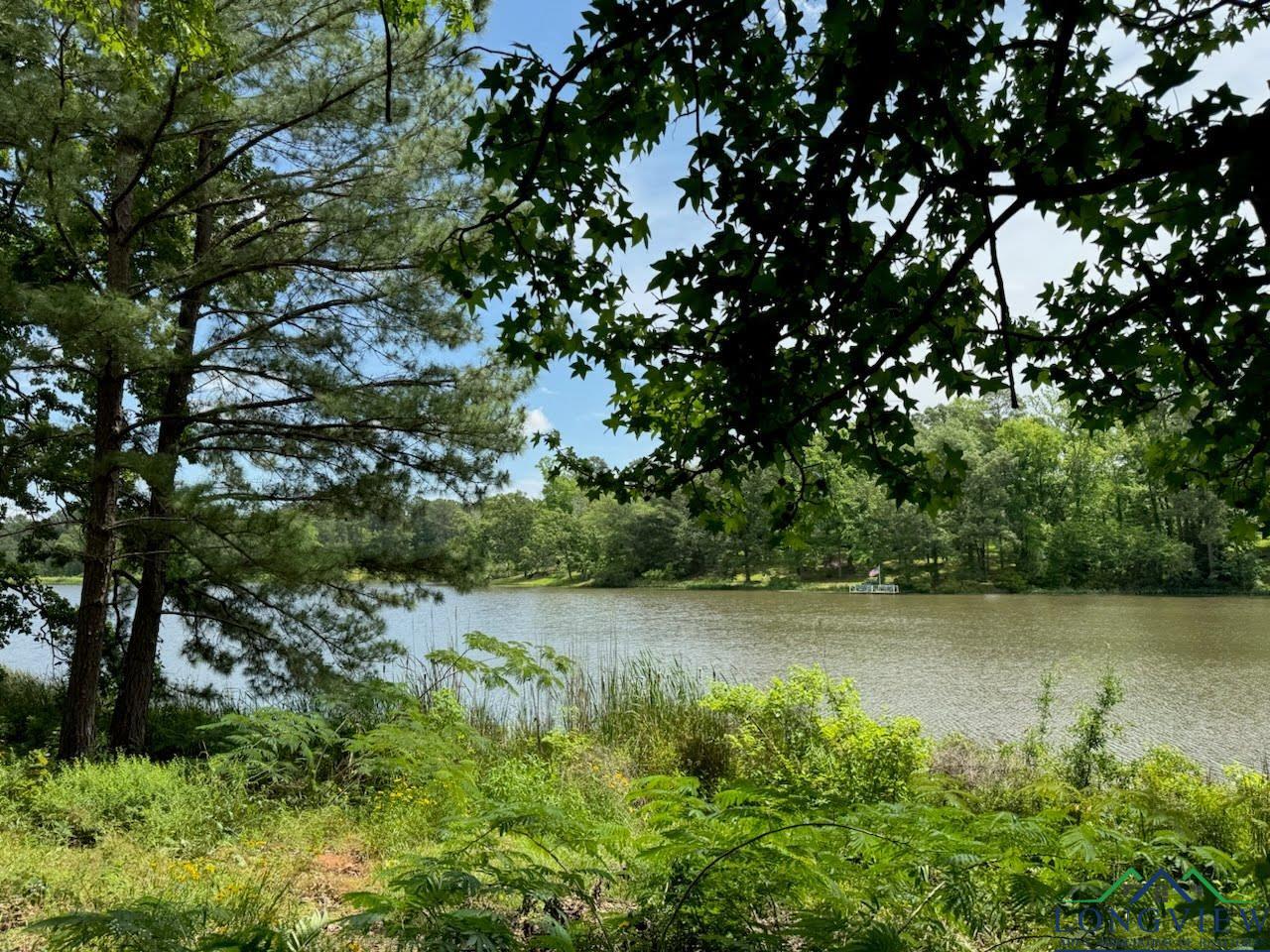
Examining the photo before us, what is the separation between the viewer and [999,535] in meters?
39.5

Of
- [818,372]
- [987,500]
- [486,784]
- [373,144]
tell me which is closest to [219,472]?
[373,144]

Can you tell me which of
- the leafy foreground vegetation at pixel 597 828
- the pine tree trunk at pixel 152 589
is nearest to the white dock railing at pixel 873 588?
the leafy foreground vegetation at pixel 597 828

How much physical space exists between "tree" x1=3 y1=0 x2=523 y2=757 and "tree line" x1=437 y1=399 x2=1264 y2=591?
77.1 ft

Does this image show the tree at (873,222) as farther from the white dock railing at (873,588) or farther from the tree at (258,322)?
the white dock railing at (873,588)

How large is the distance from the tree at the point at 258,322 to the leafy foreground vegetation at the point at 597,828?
117 centimetres

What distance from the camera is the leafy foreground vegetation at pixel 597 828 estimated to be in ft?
6.36

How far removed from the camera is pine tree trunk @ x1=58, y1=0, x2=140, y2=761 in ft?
19.1

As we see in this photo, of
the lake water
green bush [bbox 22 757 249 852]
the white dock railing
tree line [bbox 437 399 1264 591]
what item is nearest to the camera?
green bush [bbox 22 757 249 852]

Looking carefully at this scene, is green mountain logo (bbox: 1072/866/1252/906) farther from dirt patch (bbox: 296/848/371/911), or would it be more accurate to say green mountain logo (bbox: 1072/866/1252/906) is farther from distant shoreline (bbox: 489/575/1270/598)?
distant shoreline (bbox: 489/575/1270/598)

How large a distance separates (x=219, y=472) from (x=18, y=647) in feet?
50.1

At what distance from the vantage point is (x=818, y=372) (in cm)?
225

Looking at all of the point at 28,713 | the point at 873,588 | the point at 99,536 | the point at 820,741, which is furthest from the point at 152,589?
the point at 873,588

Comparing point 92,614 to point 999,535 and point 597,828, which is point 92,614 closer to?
point 597,828

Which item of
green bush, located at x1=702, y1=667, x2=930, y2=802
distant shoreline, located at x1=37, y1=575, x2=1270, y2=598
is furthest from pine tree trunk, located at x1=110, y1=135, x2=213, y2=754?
distant shoreline, located at x1=37, y1=575, x2=1270, y2=598
